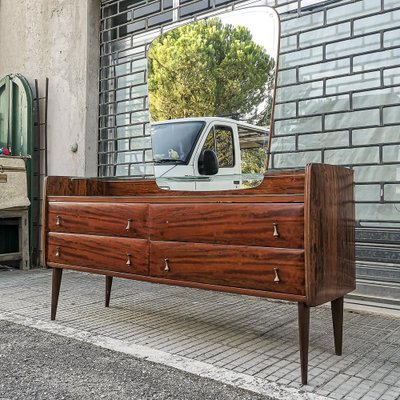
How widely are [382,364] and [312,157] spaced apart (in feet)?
6.15

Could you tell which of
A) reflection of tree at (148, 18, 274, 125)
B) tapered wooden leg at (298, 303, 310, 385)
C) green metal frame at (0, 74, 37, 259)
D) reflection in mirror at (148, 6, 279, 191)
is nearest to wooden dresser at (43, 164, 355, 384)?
tapered wooden leg at (298, 303, 310, 385)

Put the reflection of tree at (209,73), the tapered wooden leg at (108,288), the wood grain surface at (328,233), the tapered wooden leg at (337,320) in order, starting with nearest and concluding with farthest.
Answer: the wood grain surface at (328,233) → the tapered wooden leg at (337,320) → the reflection of tree at (209,73) → the tapered wooden leg at (108,288)

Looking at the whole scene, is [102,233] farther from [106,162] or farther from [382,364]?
[106,162]

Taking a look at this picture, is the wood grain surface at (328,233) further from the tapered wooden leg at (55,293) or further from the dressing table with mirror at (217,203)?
the tapered wooden leg at (55,293)

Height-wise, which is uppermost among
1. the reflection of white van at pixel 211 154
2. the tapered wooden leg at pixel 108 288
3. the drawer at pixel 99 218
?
the reflection of white van at pixel 211 154

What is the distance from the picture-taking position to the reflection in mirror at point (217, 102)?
131 inches

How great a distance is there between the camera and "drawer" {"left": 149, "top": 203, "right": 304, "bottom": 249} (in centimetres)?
225

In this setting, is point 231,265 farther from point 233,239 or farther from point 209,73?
point 209,73

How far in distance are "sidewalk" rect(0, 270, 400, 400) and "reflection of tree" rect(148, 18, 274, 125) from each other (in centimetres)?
148

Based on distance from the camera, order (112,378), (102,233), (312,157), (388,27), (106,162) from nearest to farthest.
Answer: (112,378), (102,233), (388,27), (312,157), (106,162)

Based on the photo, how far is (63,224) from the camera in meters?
3.25

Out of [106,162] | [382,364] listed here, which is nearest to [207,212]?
[382,364]

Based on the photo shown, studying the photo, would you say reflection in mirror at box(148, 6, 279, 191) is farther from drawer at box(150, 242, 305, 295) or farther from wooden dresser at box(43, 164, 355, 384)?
drawer at box(150, 242, 305, 295)

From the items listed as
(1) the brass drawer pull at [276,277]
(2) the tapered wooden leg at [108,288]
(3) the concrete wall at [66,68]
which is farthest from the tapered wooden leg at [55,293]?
(3) the concrete wall at [66,68]
